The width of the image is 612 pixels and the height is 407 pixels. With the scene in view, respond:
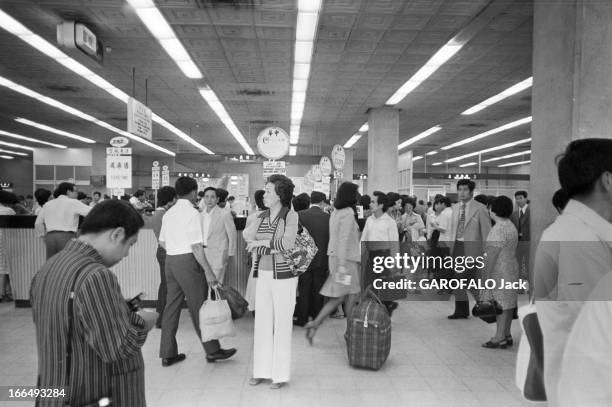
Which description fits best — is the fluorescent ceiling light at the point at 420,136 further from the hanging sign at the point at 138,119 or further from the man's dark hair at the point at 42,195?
the man's dark hair at the point at 42,195

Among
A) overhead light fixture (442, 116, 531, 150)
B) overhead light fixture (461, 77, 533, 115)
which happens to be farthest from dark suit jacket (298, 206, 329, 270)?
overhead light fixture (442, 116, 531, 150)

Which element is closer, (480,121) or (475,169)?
(480,121)

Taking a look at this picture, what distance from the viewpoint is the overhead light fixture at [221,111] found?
37.5 ft

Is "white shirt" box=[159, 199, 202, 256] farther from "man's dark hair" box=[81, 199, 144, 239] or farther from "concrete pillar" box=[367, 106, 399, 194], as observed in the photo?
"concrete pillar" box=[367, 106, 399, 194]

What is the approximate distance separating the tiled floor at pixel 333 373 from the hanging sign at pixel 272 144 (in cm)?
299

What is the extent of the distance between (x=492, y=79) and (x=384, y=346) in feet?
25.5

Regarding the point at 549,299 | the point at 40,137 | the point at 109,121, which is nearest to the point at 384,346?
the point at 549,299

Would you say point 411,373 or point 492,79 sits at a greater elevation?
point 492,79

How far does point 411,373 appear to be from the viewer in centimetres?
412

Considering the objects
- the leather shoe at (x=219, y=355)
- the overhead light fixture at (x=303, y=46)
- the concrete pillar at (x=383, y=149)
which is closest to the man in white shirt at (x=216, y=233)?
the leather shoe at (x=219, y=355)

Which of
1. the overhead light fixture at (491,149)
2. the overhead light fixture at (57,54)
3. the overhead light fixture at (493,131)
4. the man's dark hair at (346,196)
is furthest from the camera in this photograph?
the overhead light fixture at (491,149)

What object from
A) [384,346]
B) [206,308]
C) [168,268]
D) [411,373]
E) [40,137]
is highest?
[40,137]

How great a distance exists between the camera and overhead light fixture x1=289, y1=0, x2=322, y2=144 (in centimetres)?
619

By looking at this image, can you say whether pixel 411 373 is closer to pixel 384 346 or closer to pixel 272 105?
pixel 384 346
